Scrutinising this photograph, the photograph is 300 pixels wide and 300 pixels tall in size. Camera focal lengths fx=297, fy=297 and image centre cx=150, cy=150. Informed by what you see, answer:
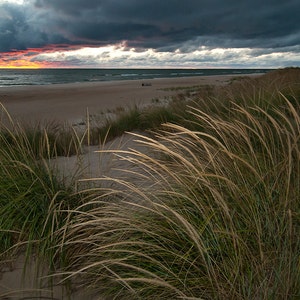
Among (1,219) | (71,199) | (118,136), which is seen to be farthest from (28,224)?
(118,136)

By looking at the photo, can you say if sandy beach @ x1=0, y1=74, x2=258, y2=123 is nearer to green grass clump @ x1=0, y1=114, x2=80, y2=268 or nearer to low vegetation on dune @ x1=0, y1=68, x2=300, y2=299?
green grass clump @ x1=0, y1=114, x2=80, y2=268

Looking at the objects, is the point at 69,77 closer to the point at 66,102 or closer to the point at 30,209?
the point at 66,102

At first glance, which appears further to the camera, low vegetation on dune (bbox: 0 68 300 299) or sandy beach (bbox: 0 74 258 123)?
sandy beach (bbox: 0 74 258 123)

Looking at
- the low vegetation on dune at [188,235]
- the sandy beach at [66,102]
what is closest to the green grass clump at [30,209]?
the low vegetation on dune at [188,235]

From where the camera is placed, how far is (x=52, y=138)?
17.3 ft

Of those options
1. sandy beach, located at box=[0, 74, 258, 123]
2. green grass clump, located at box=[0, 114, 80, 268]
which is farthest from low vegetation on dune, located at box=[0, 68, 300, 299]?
sandy beach, located at box=[0, 74, 258, 123]

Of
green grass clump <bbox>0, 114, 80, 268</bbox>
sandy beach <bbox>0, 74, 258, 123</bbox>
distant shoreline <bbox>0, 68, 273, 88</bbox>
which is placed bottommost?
distant shoreline <bbox>0, 68, 273, 88</bbox>

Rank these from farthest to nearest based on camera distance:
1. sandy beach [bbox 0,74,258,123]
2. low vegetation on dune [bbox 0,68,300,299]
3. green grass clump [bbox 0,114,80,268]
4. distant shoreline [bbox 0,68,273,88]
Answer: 1. distant shoreline [bbox 0,68,273,88]
2. sandy beach [bbox 0,74,258,123]
3. green grass clump [bbox 0,114,80,268]
4. low vegetation on dune [bbox 0,68,300,299]

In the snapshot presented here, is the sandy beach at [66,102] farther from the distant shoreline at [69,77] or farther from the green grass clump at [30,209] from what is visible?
the distant shoreline at [69,77]

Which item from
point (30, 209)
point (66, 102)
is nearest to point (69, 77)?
point (66, 102)

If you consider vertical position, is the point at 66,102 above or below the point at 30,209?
below

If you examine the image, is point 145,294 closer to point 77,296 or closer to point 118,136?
point 77,296

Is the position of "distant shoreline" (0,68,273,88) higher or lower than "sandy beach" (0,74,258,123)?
lower

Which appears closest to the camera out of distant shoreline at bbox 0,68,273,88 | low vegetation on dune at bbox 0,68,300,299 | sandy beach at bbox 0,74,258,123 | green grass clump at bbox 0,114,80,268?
low vegetation on dune at bbox 0,68,300,299
